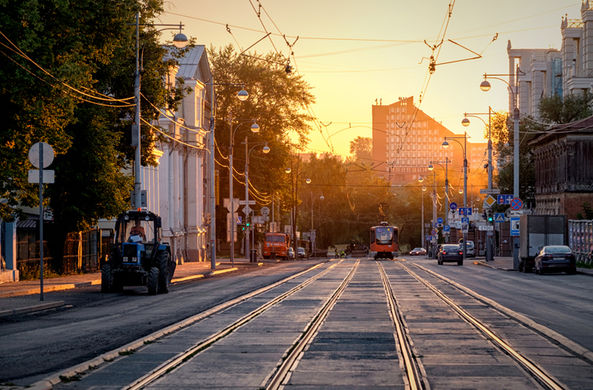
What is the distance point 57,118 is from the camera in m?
26.7

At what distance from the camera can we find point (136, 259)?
26.1 m

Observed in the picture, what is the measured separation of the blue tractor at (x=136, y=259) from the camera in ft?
85.6

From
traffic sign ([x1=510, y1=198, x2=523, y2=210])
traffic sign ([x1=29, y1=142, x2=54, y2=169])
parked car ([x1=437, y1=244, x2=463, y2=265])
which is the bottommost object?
parked car ([x1=437, y1=244, x2=463, y2=265])

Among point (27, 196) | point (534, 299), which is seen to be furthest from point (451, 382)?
point (27, 196)

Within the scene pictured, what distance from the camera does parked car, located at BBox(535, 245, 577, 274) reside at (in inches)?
1623

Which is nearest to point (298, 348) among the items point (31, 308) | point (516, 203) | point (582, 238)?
point (31, 308)

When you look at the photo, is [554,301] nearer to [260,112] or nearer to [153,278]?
[153,278]

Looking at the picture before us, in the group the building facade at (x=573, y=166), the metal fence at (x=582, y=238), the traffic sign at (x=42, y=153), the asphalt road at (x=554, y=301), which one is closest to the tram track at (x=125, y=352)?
the traffic sign at (x=42, y=153)

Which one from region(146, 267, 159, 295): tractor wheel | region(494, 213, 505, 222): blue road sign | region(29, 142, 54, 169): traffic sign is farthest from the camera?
region(494, 213, 505, 222): blue road sign

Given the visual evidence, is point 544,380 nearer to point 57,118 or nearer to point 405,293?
point 405,293

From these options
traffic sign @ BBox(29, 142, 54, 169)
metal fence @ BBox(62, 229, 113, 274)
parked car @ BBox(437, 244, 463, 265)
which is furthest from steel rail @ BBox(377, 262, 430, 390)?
parked car @ BBox(437, 244, 463, 265)

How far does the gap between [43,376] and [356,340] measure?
537cm

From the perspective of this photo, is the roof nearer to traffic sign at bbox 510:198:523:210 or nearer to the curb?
traffic sign at bbox 510:198:523:210

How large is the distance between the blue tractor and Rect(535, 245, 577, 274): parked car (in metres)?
21.7
